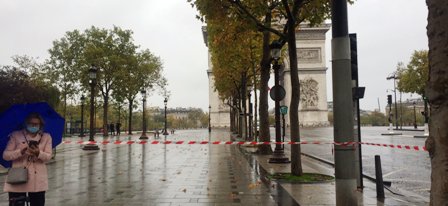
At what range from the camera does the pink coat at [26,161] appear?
5.16 m

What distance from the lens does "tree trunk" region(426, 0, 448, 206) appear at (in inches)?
142

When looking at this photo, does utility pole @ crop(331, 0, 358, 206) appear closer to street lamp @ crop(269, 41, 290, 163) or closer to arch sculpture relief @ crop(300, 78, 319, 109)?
street lamp @ crop(269, 41, 290, 163)

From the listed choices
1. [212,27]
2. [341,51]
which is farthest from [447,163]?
[212,27]

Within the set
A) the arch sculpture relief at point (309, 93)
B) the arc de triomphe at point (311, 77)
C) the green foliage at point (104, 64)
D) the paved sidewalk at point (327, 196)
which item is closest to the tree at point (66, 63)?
the green foliage at point (104, 64)

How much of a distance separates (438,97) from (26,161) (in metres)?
4.46

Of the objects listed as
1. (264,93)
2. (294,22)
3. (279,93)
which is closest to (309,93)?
(264,93)

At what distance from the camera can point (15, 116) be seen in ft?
17.3

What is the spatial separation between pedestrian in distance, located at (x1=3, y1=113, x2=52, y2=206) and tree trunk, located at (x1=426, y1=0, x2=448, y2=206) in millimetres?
4113

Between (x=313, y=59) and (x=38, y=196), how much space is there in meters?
67.2

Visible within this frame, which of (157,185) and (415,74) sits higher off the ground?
(415,74)

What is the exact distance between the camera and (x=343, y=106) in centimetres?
613

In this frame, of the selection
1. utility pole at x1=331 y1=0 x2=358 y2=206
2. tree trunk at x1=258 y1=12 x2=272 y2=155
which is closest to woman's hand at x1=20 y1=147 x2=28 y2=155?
utility pole at x1=331 y1=0 x2=358 y2=206

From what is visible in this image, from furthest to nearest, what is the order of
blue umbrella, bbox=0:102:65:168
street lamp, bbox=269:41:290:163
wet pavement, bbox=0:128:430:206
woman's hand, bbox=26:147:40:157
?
street lamp, bbox=269:41:290:163 < wet pavement, bbox=0:128:430:206 < blue umbrella, bbox=0:102:65:168 < woman's hand, bbox=26:147:40:157

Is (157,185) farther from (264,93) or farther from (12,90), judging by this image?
(12,90)
